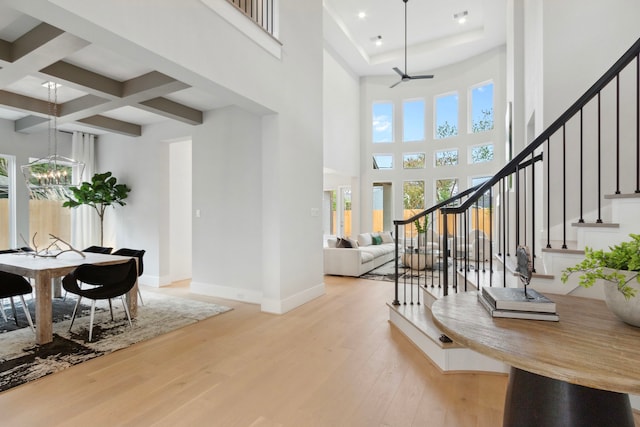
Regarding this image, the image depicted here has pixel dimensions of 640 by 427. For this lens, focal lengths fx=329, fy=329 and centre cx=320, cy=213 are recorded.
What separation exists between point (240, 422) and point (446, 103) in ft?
33.7

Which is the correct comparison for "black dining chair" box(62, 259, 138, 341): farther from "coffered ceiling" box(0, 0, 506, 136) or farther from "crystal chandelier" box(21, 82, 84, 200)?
"coffered ceiling" box(0, 0, 506, 136)

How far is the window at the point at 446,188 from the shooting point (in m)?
9.84

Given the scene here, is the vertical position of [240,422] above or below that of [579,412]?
below

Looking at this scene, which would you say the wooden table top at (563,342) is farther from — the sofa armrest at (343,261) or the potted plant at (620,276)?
the sofa armrest at (343,261)

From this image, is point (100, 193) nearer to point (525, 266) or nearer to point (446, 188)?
point (525, 266)

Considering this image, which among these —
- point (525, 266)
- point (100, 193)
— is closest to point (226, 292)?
point (100, 193)

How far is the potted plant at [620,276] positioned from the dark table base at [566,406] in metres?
0.28

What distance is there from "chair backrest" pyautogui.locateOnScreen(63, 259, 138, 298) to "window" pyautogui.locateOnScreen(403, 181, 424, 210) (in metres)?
8.39

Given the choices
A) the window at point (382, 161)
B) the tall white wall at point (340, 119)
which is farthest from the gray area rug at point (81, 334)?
the window at point (382, 161)

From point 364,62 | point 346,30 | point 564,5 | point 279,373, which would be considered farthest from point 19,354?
point 364,62

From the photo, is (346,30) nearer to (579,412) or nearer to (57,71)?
(57,71)

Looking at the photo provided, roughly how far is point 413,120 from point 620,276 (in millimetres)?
10205

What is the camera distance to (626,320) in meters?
1.14

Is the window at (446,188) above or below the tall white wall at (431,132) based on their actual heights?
below
